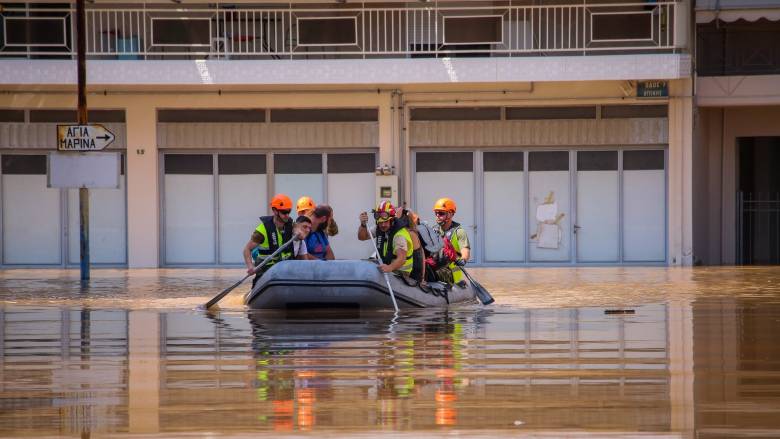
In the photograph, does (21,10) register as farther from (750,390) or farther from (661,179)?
(750,390)

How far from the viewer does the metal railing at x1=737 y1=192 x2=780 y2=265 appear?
30359mm

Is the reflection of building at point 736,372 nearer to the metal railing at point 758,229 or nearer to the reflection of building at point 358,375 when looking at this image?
the reflection of building at point 358,375

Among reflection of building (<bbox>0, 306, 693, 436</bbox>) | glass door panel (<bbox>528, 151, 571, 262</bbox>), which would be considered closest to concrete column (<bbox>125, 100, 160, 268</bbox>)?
glass door panel (<bbox>528, 151, 571, 262</bbox>)

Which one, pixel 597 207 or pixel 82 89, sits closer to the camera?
pixel 82 89

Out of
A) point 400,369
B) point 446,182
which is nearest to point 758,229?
point 446,182

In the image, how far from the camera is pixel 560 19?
93.5ft

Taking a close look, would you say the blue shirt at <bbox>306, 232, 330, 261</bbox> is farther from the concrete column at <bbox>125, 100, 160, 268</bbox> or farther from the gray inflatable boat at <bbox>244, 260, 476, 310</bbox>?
the concrete column at <bbox>125, 100, 160, 268</bbox>

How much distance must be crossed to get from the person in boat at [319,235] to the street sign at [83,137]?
701cm

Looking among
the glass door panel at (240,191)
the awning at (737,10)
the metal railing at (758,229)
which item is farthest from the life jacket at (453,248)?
the metal railing at (758,229)

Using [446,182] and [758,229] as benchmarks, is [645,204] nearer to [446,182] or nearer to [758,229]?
[758,229]

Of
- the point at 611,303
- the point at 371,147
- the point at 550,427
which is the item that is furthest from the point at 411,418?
the point at 371,147

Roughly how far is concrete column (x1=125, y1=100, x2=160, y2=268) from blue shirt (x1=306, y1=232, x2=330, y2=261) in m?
12.2

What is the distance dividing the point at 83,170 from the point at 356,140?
7.32m

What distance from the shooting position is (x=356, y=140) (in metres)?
28.6
